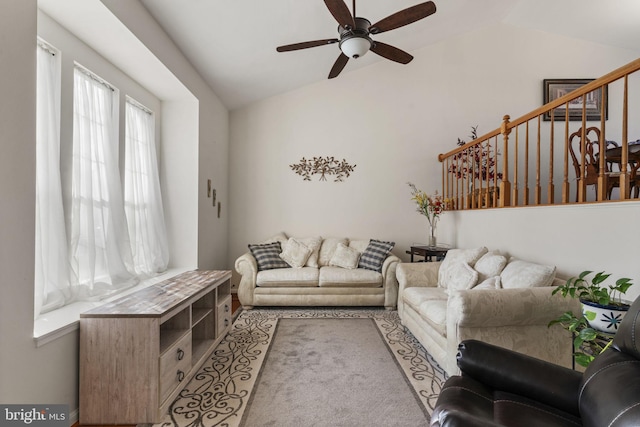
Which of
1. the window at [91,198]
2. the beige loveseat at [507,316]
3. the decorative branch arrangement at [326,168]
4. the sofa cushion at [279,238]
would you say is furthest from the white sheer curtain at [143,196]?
the beige loveseat at [507,316]

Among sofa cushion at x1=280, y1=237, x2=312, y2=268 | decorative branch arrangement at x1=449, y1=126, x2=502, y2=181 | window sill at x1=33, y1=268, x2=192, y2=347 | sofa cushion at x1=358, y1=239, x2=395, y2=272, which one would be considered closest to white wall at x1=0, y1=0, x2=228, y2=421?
window sill at x1=33, y1=268, x2=192, y2=347

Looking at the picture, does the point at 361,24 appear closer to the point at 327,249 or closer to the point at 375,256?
the point at 375,256

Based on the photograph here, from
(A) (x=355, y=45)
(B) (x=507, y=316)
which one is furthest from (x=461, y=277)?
(A) (x=355, y=45)

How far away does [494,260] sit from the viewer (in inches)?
109

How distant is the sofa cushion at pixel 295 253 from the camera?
434 cm

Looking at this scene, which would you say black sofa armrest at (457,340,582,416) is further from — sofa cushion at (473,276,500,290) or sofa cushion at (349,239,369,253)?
sofa cushion at (349,239,369,253)

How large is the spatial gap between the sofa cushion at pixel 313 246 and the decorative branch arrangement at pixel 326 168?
99cm

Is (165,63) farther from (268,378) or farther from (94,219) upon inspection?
(268,378)

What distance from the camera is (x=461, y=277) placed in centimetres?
286

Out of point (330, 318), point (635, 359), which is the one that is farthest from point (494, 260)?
point (330, 318)

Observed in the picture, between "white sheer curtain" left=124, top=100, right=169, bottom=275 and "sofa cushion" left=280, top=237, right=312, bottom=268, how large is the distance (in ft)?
5.01

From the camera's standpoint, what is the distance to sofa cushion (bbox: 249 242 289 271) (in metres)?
4.21

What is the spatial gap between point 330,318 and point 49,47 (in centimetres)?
347

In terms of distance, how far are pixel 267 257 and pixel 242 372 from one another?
1955 mm
